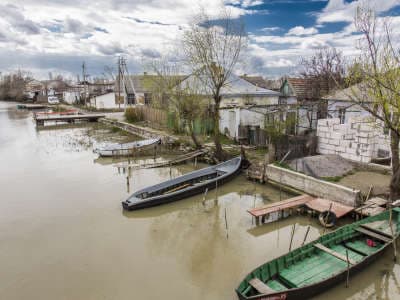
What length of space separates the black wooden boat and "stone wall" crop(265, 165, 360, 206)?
77.9 inches

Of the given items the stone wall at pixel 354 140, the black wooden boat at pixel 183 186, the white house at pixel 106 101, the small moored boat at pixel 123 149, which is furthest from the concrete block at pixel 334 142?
the white house at pixel 106 101

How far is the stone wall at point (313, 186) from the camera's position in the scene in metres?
9.37

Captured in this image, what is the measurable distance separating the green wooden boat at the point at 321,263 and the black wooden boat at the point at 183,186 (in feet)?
18.2

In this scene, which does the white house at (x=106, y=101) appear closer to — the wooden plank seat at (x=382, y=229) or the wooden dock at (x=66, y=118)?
the wooden dock at (x=66, y=118)

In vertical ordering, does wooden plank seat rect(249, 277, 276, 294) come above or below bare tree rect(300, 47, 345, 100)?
below

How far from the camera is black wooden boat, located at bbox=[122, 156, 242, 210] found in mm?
10500

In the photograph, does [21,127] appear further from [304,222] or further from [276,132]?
[304,222]

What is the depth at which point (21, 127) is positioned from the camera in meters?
31.8

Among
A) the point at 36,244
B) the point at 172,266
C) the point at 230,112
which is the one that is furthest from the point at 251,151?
the point at 36,244

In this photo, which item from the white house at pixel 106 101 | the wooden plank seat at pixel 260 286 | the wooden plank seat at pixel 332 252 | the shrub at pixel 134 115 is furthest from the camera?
the white house at pixel 106 101

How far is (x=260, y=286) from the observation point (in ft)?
18.2

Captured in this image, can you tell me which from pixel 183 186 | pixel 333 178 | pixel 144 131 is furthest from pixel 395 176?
pixel 144 131

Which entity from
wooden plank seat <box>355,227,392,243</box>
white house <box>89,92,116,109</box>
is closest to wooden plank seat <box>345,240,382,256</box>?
wooden plank seat <box>355,227,392,243</box>

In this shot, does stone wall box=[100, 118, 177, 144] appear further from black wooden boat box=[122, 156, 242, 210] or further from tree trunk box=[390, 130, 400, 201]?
tree trunk box=[390, 130, 400, 201]
